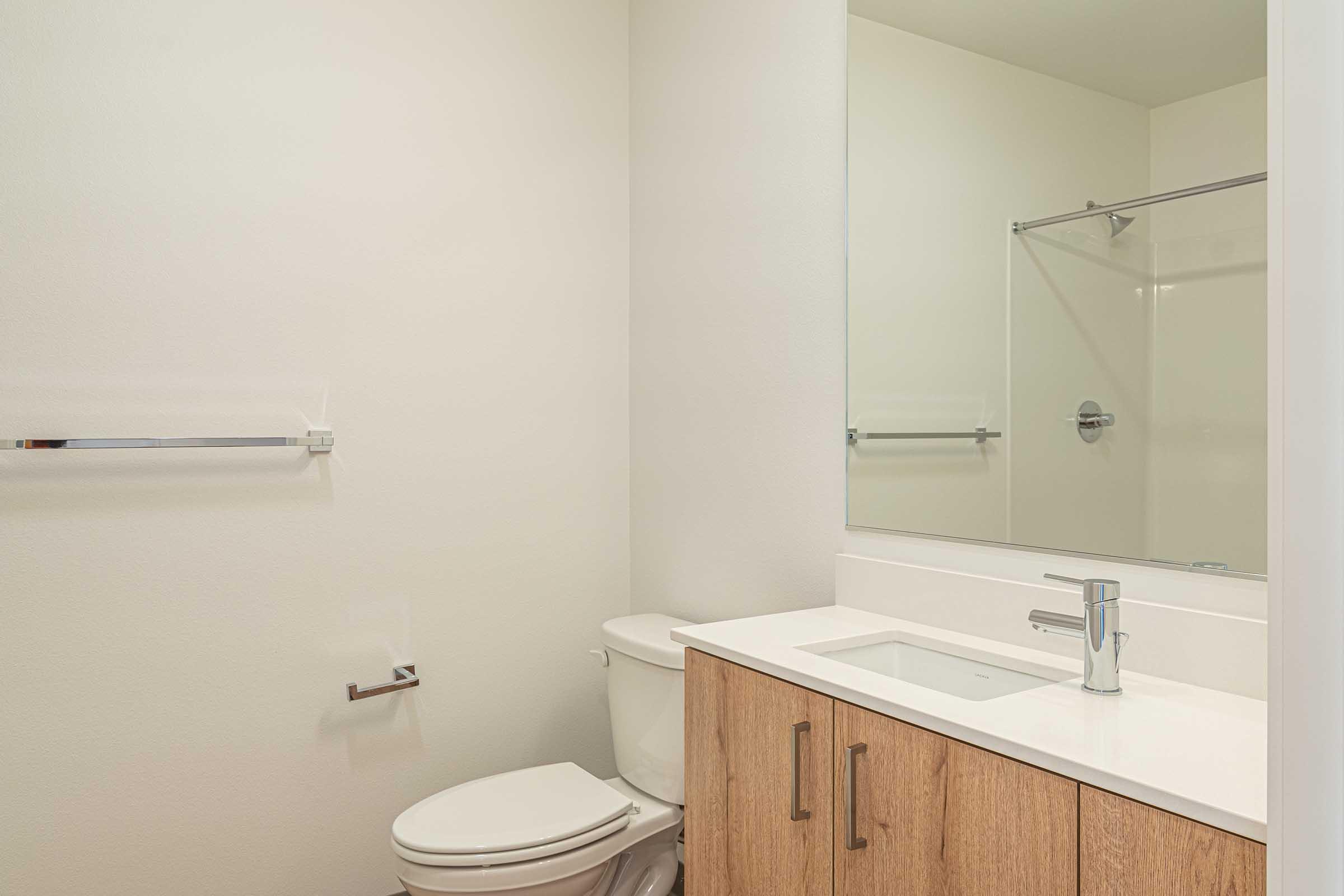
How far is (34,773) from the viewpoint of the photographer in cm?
151

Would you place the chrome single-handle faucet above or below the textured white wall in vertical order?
below

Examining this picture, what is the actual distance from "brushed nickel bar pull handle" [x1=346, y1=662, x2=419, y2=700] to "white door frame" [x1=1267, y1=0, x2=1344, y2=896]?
1699 millimetres

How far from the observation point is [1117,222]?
1188mm

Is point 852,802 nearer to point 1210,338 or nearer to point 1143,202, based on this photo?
point 1210,338

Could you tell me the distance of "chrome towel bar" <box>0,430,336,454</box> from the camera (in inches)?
57.7

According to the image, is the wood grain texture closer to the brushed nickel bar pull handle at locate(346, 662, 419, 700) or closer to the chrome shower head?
the chrome shower head

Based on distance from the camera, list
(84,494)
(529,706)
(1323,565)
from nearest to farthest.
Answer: (1323,565)
(84,494)
(529,706)

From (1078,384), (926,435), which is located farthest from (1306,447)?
(926,435)

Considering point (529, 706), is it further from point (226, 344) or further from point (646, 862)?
point (226, 344)

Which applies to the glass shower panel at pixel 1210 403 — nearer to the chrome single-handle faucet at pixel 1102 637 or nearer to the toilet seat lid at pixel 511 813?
the chrome single-handle faucet at pixel 1102 637

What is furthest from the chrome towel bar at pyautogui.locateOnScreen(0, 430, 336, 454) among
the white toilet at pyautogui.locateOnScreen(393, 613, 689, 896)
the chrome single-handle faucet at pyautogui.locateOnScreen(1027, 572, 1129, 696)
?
the chrome single-handle faucet at pyautogui.locateOnScreen(1027, 572, 1129, 696)

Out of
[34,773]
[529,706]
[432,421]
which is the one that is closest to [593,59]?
[432,421]

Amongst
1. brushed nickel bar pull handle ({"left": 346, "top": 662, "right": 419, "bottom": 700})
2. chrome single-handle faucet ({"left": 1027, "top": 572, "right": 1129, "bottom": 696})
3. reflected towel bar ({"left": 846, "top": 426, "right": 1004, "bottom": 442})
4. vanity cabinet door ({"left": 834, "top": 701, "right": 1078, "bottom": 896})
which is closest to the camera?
vanity cabinet door ({"left": 834, "top": 701, "right": 1078, "bottom": 896})

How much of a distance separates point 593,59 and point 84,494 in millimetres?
1591
